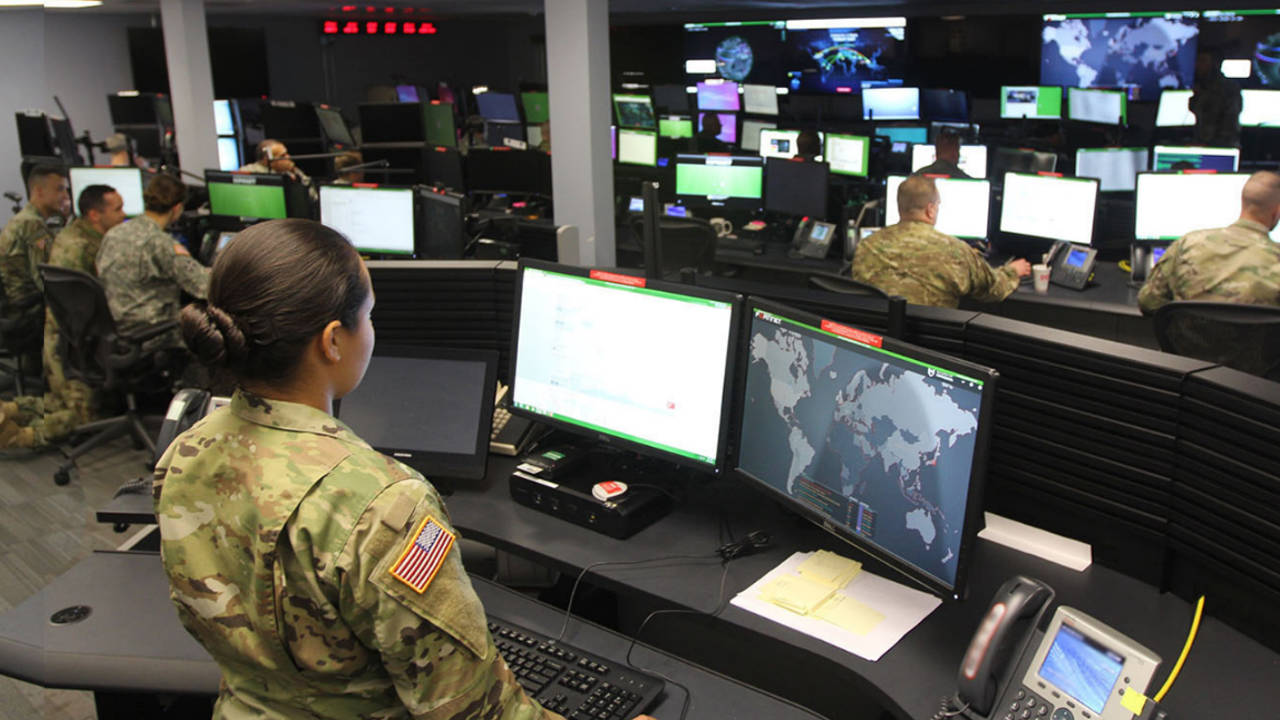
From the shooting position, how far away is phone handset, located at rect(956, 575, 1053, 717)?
1.25 meters

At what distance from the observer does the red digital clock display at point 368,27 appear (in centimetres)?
1396

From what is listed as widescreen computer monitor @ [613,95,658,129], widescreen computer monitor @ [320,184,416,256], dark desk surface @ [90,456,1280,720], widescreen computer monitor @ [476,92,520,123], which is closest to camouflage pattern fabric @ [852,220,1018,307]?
dark desk surface @ [90,456,1280,720]

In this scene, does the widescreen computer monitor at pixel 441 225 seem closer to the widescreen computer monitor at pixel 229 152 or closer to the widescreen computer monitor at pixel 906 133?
the widescreen computer monitor at pixel 906 133

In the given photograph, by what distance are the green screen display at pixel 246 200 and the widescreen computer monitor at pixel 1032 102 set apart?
7245 mm

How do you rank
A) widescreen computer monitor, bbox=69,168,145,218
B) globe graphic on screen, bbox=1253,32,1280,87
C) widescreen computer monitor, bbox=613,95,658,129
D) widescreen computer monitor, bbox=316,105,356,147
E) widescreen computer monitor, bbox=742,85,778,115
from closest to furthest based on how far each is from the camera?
widescreen computer monitor, bbox=69,168,145,218, widescreen computer monitor, bbox=613,95,658,129, widescreen computer monitor, bbox=316,105,356,147, globe graphic on screen, bbox=1253,32,1280,87, widescreen computer monitor, bbox=742,85,778,115

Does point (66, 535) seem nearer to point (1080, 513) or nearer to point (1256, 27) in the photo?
point (1080, 513)

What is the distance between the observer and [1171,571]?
5.13ft

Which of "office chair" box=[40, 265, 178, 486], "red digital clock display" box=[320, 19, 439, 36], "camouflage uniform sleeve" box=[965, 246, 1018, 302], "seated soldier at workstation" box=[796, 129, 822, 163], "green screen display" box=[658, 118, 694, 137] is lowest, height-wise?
"office chair" box=[40, 265, 178, 486]

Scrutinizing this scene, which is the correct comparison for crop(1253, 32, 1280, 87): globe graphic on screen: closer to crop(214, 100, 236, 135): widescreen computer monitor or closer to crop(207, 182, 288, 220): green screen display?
crop(207, 182, 288, 220): green screen display

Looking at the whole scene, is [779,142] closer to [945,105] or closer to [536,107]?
[536,107]

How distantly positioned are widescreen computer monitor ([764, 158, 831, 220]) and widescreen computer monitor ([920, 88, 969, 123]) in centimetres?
423

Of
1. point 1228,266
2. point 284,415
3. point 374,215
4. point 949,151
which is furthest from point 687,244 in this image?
point 284,415

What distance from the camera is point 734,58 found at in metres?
14.3

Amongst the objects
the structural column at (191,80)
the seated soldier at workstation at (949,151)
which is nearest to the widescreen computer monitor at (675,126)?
the seated soldier at workstation at (949,151)
